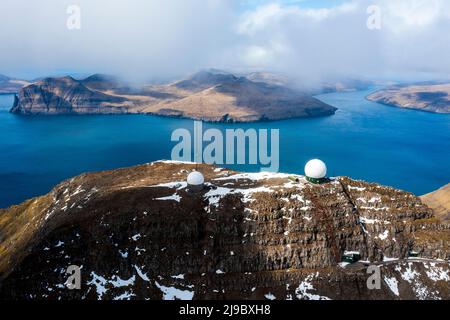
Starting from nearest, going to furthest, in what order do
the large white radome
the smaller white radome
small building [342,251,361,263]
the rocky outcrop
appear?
1. small building [342,251,361,263]
2. the smaller white radome
3. the large white radome
4. the rocky outcrop

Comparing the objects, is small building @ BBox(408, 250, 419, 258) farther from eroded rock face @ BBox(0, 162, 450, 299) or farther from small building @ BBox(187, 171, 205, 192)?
small building @ BBox(187, 171, 205, 192)

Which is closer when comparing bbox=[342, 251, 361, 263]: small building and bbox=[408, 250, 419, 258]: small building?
bbox=[342, 251, 361, 263]: small building

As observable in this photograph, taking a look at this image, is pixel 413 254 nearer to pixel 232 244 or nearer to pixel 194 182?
pixel 232 244

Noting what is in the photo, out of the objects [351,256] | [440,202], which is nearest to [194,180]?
[351,256]

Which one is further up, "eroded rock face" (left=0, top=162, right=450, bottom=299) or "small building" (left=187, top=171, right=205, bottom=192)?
"small building" (left=187, top=171, right=205, bottom=192)

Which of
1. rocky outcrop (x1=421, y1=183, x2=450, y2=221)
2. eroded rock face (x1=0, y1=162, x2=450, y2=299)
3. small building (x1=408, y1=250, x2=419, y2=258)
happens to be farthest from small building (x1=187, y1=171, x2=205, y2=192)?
rocky outcrop (x1=421, y1=183, x2=450, y2=221)

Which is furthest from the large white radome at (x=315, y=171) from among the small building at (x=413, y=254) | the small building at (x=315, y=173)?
the small building at (x=413, y=254)
